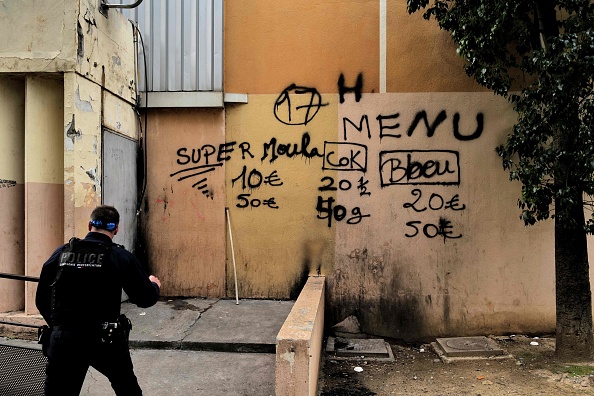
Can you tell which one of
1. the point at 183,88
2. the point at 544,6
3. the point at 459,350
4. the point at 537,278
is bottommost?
the point at 459,350

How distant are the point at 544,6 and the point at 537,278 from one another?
12.3ft

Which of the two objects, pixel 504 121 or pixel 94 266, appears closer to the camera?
pixel 94 266

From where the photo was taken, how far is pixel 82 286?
3.27 metres

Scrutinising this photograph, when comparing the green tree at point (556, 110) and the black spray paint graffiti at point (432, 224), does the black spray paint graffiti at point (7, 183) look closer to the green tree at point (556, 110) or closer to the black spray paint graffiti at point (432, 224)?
the black spray paint graffiti at point (432, 224)

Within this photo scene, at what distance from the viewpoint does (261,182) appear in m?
7.23

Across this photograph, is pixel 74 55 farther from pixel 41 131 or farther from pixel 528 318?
pixel 528 318

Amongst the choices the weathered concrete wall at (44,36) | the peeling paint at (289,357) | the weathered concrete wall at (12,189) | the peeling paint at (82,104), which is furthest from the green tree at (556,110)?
→ the weathered concrete wall at (12,189)

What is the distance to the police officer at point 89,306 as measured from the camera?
3211 millimetres

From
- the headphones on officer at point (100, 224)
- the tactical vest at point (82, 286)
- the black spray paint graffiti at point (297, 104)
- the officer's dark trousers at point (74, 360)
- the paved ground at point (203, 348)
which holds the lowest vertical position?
the paved ground at point (203, 348)

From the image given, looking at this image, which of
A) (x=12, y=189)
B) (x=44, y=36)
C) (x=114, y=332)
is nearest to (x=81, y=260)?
(x=114, y=332)

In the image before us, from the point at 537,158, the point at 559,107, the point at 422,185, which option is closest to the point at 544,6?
the point at 559,107

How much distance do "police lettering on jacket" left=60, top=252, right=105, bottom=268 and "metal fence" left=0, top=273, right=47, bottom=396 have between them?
31.3 inches

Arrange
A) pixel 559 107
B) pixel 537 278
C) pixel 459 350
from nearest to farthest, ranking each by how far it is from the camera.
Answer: pixel 559 107, pixel 459 350, pixel 537 278

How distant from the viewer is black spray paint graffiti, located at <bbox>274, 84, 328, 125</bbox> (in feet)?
23.5
